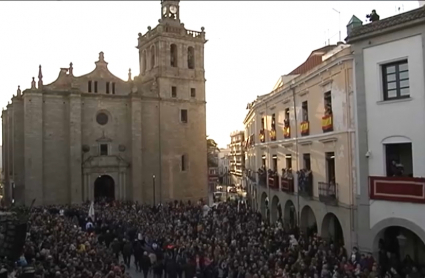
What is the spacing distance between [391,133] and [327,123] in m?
3.40

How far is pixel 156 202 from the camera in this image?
39.7m

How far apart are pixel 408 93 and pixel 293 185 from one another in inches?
359

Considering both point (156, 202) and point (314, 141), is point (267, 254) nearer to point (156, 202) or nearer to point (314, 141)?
point (314, 141)

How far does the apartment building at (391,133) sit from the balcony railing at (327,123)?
6.03 feet

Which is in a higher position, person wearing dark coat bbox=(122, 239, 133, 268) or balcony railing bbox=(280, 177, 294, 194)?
balcony railing bbox=(280, 177, 294, 194)

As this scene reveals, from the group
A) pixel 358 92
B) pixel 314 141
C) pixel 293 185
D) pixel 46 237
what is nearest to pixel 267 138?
pixel 293 185

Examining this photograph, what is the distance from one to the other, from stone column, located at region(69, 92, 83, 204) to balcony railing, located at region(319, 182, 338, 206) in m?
23.7

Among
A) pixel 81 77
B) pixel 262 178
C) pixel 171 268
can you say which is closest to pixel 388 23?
pixel 171 268

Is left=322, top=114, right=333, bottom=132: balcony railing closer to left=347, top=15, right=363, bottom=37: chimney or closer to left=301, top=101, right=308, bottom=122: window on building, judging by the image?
left=301, top=101, right=308, bottom=122: window on building

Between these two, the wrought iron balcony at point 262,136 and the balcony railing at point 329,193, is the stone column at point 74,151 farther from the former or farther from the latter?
the balcony railing at point 329,193

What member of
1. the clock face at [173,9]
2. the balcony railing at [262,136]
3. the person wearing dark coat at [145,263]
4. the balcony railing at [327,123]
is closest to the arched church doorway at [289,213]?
the balcony railing at [262,136]

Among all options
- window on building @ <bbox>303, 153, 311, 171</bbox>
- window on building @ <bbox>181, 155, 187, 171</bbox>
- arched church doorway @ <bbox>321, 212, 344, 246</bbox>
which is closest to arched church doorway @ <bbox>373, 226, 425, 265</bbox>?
arched church doorway @ <bbox>321, 212, 344, 246</bbox>

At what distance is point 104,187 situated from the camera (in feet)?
129

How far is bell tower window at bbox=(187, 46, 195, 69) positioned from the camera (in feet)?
140
